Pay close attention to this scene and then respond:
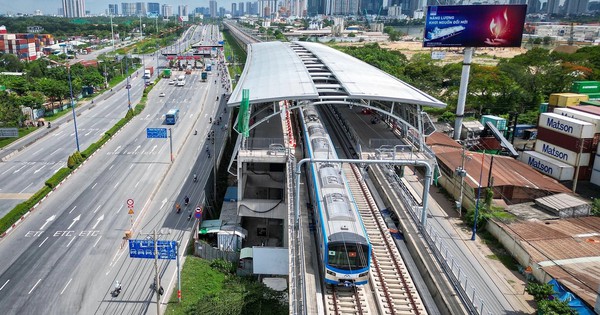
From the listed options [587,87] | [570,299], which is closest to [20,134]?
[570,299]

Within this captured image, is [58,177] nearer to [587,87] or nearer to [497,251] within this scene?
[497,251]

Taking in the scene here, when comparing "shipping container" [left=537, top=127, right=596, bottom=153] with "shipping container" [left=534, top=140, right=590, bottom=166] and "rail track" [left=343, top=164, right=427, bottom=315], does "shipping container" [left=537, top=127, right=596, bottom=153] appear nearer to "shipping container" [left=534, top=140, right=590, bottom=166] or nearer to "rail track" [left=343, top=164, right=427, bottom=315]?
"shipping container" [left=534, top=140, right=590, bottom=166]

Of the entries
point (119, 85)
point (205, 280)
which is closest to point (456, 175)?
point (205, 280)

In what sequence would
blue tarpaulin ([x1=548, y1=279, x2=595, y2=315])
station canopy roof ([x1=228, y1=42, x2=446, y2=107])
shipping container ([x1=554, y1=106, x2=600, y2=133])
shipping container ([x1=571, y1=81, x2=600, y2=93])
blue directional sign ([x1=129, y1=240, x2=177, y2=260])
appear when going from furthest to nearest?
shipping container ([x1=571, y1=81, x2=600, y2=93])
shipping container ([x1=554, y1=106, x2=600, y2=133])
station canopy roof ([x1=228, y1=42, x2=446, y2=107])
blue directional sign ([x1=129, y1=240, x2=177, y2=260])
blue tarpaulin ([x1=548, y1=279, x2=595, y2=315])

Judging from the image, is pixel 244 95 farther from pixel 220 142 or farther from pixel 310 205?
pixel 220 142

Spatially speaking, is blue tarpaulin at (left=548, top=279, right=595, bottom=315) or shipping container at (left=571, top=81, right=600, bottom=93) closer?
blue tarpaulin at (left=548, top=279, right=595, bottom=315)

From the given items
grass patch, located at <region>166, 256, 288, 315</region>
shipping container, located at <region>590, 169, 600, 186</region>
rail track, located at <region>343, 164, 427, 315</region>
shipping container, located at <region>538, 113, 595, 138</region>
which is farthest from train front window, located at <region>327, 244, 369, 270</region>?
shipping container, located at <region>590, 169, 600, 186</region>
